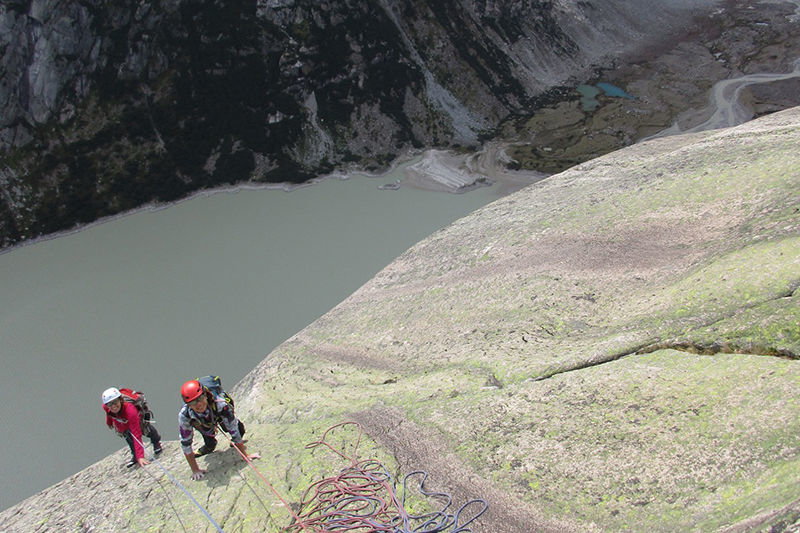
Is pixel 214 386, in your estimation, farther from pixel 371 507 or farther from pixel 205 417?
pixel 371 507

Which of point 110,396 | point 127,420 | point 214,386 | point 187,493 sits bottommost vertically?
point 187,493

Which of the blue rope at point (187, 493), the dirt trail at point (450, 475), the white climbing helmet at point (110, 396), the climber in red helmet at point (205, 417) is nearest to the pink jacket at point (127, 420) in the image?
the blue rope at point (187, 493)

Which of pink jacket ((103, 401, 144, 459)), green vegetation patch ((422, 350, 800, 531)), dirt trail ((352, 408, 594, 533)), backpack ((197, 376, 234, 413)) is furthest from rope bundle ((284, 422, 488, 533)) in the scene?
pink jacket ((103, 401, 144, 459))

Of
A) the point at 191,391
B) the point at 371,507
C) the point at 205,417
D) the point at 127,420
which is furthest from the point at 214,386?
the point at 371,507

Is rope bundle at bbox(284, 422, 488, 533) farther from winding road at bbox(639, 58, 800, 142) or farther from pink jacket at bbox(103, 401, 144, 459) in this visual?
winding road at bbox(639, 58, 800, 142)

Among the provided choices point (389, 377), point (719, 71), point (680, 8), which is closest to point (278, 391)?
point (389, 377)

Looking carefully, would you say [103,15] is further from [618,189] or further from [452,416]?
[452,416]
